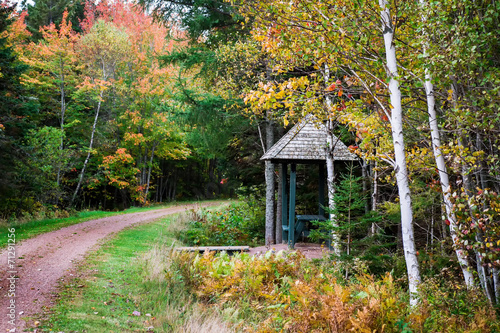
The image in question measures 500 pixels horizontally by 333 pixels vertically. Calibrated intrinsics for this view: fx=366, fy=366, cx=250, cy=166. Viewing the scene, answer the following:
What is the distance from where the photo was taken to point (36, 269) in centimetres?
627

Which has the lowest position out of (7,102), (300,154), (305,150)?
(300,154)

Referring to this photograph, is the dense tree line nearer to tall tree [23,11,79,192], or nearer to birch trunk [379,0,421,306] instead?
tall tree [23,11,79,192]

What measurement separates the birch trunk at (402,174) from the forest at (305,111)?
0.07 ft

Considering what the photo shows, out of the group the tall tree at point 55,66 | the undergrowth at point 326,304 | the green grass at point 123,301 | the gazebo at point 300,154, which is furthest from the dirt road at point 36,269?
the tall tree at point 55,66

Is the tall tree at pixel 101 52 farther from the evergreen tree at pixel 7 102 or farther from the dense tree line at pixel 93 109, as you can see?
the evergreen tree at pixel 7 102

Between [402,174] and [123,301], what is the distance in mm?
4272

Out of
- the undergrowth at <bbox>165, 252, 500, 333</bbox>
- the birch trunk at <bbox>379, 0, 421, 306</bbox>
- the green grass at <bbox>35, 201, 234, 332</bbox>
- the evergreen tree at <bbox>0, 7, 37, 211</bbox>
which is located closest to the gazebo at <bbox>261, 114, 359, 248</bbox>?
the undergrowth at <bbox>165, 252, 500, 333</bbox>

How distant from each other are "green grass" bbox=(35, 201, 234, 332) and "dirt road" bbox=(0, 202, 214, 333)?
9.7 inches

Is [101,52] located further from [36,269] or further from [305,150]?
[36,269]

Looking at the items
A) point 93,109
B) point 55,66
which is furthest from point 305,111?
point 93,109

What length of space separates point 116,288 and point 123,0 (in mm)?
29145

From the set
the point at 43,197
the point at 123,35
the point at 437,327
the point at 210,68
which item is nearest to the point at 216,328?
the point at 437,327

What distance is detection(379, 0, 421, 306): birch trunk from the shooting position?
4.90 m

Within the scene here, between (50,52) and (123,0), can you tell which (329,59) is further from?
(123,0)
